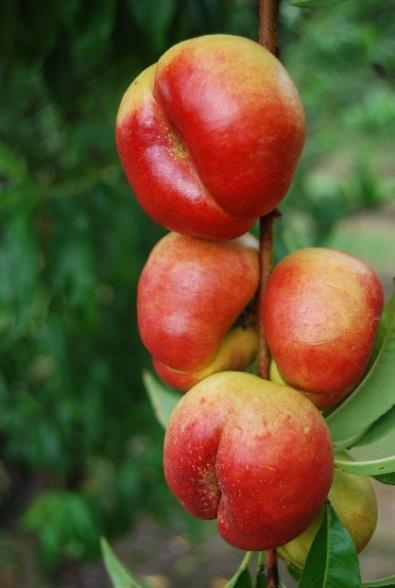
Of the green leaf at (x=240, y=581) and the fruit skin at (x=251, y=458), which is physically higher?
the fruit skin at (x=251, y=458)

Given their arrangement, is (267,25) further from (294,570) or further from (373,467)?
(294,570)

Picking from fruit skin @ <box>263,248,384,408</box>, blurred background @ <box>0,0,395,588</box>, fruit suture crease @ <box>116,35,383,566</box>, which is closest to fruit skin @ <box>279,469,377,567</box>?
fruit suture crease @ <box>116,35,383,566</box>

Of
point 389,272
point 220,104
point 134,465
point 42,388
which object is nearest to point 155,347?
point 220,104

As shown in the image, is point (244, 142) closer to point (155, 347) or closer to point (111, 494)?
point (155, 347)

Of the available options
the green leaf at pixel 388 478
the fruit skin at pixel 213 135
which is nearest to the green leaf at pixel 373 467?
the green leaf at pixel 388 478

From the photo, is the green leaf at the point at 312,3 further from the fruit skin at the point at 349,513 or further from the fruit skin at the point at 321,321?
the fruit skin at the point at 349,513

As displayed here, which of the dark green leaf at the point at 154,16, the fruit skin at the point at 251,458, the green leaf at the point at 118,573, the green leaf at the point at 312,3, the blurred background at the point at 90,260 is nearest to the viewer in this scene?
the fruit skin at the point at 251,458

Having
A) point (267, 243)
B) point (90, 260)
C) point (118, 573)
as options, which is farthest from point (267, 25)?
point (90, 260)

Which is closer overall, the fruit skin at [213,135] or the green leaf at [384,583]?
the fruit skin at [213,135]
